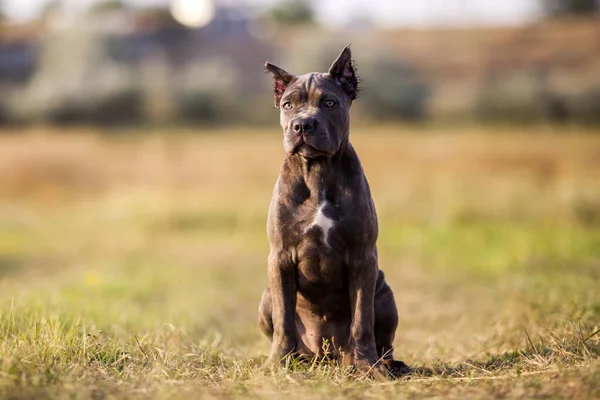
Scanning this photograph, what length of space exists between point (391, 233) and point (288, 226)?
1120cm

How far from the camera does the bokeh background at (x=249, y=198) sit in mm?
5703

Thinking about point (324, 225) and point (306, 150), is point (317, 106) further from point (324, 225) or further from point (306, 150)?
point (324, 225)

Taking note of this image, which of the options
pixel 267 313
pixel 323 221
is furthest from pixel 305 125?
pixel 267 313

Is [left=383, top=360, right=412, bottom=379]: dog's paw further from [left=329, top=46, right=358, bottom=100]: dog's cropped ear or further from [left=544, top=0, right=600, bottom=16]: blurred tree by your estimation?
[left=544, top=0, right=600, bottom=16]: blurred tree

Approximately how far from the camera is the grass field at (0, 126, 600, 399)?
534 cm

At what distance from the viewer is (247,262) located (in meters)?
15.0

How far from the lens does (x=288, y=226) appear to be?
19.0 ft

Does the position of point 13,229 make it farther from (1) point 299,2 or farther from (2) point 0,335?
(1) point 299,2

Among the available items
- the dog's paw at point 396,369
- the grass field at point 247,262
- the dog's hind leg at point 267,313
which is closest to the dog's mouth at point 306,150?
the dog's hind leg at point 267,313

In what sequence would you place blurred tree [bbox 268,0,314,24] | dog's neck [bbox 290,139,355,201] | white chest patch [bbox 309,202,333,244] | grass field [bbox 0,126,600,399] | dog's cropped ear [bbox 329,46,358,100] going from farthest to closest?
blurred tree [bbox 268,0,314,24]
dog's cropped ear [bbox 329,46,358,100]
dog's neck [bbox 290,139,355,201]
white chest patch [bbox 309,202,333,244]
grass field [bbox 0,126,600,399]

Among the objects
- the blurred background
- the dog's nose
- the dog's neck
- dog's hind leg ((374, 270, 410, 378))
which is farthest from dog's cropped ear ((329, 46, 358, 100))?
the blurred background

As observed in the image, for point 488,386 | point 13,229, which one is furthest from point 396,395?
point 13,229

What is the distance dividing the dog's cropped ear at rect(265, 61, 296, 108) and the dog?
17mm

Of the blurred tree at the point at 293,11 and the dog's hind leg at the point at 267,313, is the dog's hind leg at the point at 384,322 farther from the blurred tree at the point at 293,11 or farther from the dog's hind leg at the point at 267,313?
the blurred tree at the point at 293,11
